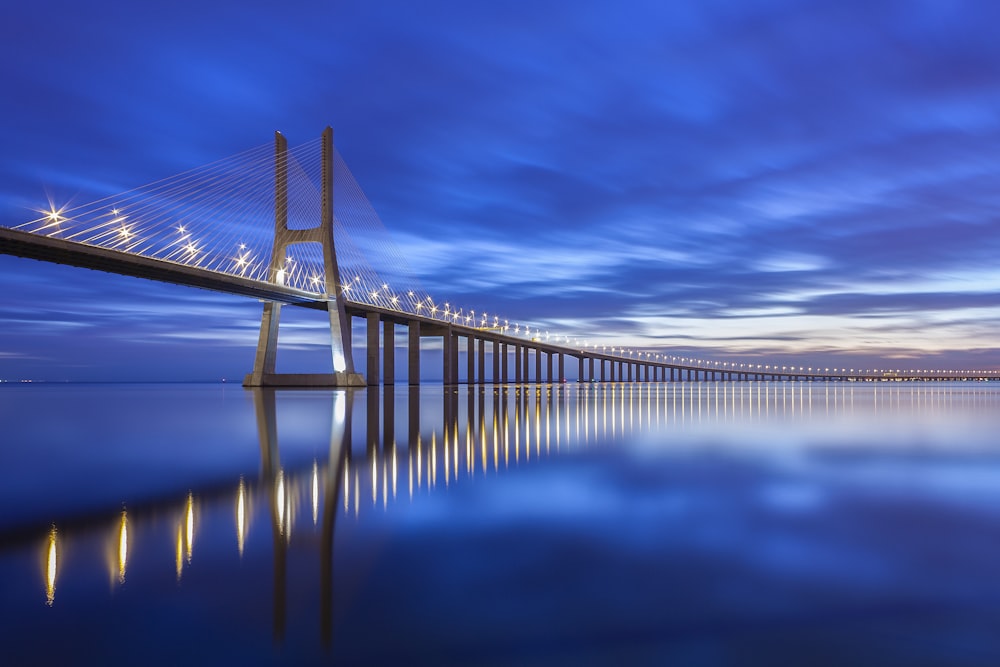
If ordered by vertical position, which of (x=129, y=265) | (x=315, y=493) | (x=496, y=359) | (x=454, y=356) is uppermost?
(x=129, y=265)

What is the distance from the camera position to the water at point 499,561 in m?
3.33

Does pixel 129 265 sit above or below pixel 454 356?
above

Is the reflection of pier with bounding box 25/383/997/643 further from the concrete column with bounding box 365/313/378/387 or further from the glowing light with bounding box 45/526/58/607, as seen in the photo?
the concrete column with bounding box 365/313/378/387

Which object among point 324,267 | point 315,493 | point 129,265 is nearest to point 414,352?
point 324,267

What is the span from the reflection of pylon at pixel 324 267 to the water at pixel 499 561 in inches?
1681

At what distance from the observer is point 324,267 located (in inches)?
2104

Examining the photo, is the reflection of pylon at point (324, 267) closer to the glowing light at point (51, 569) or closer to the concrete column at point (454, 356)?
the concrete column at point (454, 356)

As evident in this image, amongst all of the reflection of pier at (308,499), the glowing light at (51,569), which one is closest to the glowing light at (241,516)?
the reflection of pier at (308,499)

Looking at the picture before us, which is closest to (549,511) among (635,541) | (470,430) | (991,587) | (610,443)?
(635,541)

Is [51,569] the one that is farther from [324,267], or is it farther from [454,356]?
[454,356]

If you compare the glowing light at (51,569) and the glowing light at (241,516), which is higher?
the glowing light at (51,569)

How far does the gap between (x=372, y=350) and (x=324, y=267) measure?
1160cm

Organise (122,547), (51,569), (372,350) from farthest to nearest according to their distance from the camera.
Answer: (372,350) < (122,547) < (51,569)

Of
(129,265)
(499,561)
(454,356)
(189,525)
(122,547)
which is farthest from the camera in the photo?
(454,356)
